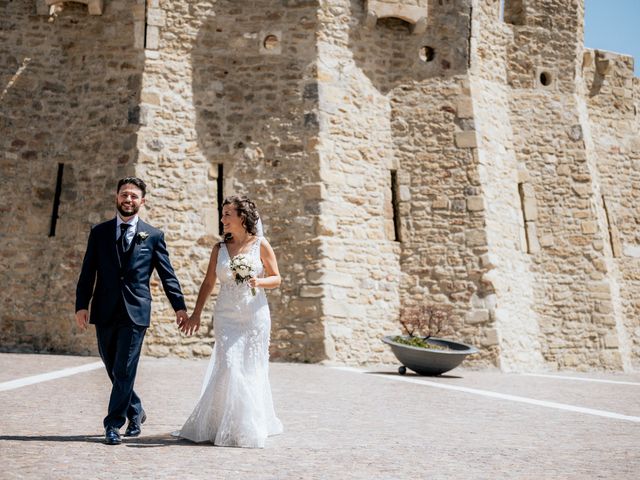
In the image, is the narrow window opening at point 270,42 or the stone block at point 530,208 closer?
the narrow window opening at point 270,42

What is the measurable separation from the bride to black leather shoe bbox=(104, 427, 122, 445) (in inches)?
19.3

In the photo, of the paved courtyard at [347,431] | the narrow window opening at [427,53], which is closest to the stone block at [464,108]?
the narrow window opening at [427,53]

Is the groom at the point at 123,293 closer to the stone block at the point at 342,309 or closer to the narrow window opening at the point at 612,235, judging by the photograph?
the stone block at the point at 342,309

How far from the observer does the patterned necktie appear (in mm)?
5039

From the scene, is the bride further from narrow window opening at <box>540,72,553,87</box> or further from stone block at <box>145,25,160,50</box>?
narrow window opening at <box>540,72,553,87</box>

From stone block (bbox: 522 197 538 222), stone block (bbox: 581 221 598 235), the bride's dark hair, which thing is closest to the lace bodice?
the bride's dark hair

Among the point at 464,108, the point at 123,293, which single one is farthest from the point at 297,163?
the point at 123,293

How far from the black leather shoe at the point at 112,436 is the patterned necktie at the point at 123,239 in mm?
1160

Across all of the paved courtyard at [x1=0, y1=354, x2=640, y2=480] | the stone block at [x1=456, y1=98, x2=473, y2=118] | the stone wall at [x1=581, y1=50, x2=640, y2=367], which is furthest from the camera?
the stone wall at [x1=581, y1=50, x2=640, y2=367]

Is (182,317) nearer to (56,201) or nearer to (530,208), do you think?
(56,201)

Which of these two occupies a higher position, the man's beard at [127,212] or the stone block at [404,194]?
the stone block at [404,194]

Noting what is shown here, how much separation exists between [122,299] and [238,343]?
2.80 feet

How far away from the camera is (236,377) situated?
5086 mm

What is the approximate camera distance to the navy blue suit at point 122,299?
15.8ft
